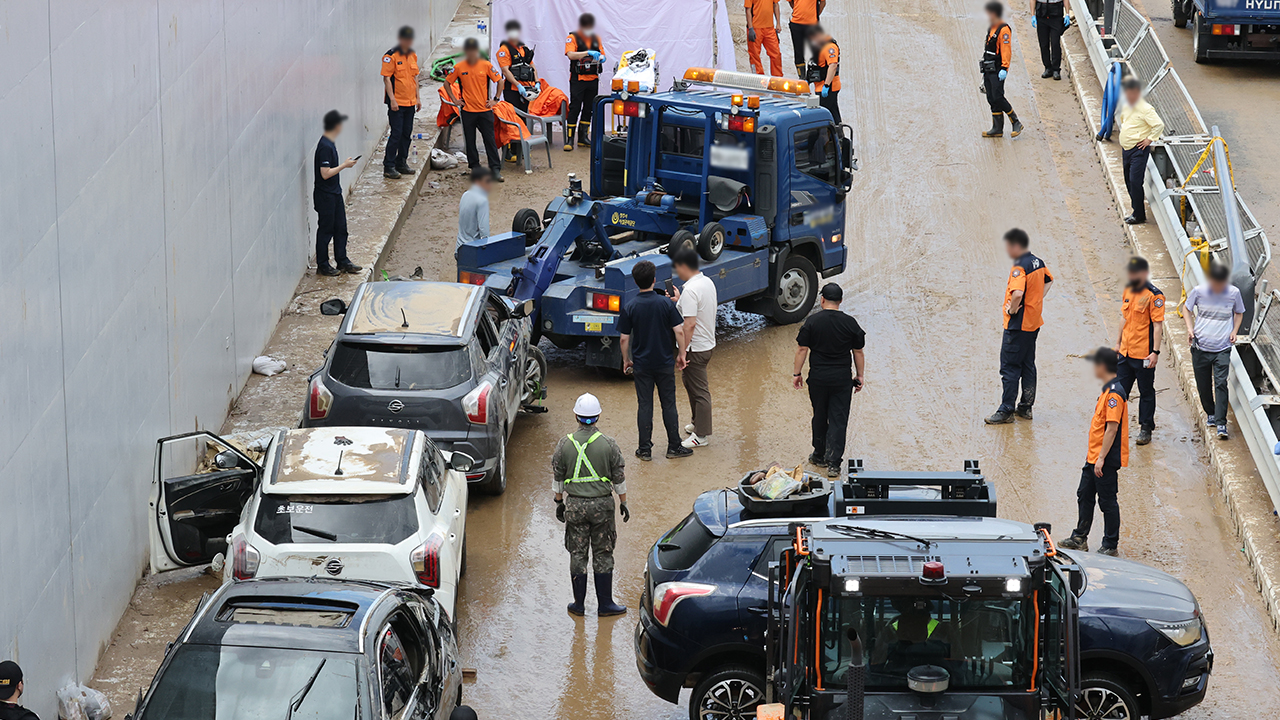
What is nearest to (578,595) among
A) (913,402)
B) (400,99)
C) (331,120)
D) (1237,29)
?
(913,402)

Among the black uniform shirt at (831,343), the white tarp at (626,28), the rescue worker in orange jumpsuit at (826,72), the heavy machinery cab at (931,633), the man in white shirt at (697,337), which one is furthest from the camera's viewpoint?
the white tarp at (626,28)

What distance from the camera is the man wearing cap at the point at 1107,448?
431 inches

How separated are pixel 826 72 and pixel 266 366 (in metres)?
11.1

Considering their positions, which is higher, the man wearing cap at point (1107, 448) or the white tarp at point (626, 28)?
the white tarp at point (626, 28)

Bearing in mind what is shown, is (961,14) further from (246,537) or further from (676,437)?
(246,537)

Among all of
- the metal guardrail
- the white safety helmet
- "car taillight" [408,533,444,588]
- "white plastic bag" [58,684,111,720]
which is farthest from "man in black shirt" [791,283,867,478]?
"white plastic bag" [58,684,111,720]

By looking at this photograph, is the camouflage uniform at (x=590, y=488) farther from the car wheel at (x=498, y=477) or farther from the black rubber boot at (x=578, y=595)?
the car wheel at (x=498, y=477)

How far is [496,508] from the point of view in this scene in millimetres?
12398

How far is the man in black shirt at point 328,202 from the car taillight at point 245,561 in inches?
322

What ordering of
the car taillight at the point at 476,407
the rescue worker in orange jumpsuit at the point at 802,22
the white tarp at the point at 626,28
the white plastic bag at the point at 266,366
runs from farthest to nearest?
the rescue worker in orange jumpsuit at the point at 802,22 < the white tarp at the point at 626,28 < the white plastic bag at the point at 266,366 < the car taillight at the point at 476,407

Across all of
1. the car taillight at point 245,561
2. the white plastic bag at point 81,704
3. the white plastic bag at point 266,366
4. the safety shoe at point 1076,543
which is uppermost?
the car taillight at point 245,561

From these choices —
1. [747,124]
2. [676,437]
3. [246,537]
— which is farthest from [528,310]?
[246,537]

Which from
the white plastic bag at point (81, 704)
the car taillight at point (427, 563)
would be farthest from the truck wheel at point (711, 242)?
the white plastic bag at point (81, 704)

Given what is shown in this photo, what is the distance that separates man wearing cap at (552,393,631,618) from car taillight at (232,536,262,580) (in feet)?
6.83
